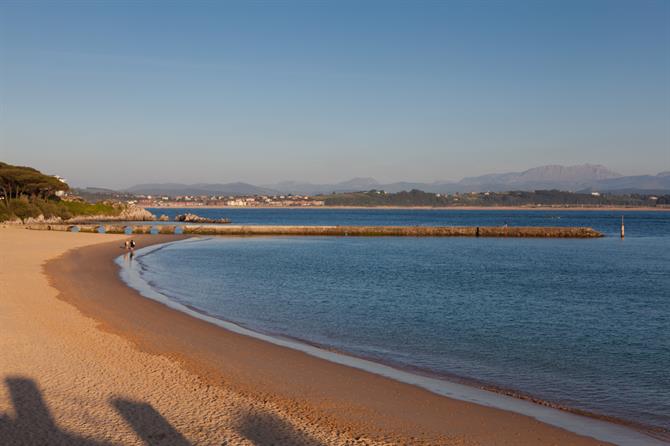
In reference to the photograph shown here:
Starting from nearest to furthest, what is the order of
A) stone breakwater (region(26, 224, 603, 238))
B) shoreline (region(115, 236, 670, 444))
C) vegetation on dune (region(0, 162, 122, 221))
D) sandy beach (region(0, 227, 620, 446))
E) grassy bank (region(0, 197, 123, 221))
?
sandy beach (region(0, 227, 620, 446))
shoreline (region(115, 236, 670, 444))
grassy bank (region(0, 197, 123, 221))
stone breakwater (region(26, 224, 603, 238))
vegetation on dune (region(0, 162, 122, 221))

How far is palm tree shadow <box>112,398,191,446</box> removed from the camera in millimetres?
8119

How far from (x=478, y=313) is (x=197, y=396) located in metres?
13.7

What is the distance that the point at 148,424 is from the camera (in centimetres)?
876

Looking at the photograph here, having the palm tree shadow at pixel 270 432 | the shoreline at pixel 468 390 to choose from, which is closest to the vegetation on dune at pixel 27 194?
the shoreline at pixel 468 390

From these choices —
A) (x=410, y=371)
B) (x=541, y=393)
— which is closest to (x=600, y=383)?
(x=541, y=393)

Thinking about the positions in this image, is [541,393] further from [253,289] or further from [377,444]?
[253,289]

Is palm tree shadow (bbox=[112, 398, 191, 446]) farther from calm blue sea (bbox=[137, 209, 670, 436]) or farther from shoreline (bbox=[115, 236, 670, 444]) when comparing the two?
calm blue sea (bbox=[137, 209, 670, 436])

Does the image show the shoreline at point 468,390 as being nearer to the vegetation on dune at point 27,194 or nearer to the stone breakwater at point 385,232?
the stone breakwater at point 385,232

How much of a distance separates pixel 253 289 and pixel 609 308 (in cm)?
1520

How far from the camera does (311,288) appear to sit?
28.4 m

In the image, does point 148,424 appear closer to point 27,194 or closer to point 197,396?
point 197,396

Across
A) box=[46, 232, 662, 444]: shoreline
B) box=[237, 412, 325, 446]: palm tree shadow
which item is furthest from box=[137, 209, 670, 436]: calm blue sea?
box=[237, 412, 325, 446]: palm tree shadow

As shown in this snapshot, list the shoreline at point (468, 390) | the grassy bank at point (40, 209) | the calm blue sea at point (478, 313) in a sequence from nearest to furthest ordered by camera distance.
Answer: the shoreline at point (468, 390) → the calm blue sea at point (478, 313) → the grassy bank at point (40, 209)

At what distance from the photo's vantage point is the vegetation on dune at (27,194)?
81688mm
